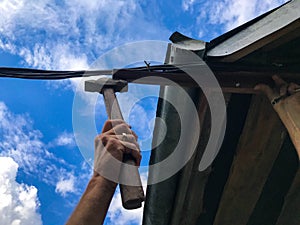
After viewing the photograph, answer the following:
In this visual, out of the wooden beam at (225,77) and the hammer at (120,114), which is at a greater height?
the wooden beam at (225,77)

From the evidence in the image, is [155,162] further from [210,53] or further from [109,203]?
[109,203]

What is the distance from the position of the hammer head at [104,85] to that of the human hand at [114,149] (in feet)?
1.78

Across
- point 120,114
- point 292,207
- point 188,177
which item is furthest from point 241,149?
point 120,114

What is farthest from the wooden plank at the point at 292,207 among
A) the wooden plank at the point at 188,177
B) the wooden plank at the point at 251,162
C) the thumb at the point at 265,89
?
the thumb at the point at 265,89

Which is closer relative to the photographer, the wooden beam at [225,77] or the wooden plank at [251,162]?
the wooden beam at [225,77]

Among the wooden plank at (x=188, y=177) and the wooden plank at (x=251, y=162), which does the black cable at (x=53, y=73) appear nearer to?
the wooden plank at (x=188, y=177)

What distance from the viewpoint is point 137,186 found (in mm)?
1938

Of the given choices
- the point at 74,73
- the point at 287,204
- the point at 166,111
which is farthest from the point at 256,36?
the point at 287,204

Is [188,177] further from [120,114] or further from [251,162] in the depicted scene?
[120,114]

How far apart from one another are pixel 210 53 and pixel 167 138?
806 millimetres

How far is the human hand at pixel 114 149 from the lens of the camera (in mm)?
2072

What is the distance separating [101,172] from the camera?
2119 millimetres

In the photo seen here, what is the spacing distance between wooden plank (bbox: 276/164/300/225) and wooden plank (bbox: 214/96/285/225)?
31 centimetres

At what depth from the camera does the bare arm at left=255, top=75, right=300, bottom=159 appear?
243 cm
